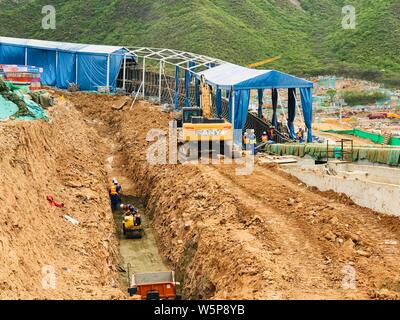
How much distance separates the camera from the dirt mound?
47.9 ft

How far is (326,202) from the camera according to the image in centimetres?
2020

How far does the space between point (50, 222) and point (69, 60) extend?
3198 cm

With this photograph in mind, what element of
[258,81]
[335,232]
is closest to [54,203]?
[335,232]

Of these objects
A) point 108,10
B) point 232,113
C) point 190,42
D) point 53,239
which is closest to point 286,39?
point 190,42

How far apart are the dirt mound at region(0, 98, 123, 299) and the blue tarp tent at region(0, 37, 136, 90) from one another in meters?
18.9

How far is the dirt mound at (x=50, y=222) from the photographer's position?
14586 millimetres

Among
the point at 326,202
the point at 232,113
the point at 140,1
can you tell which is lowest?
the point at 326,202

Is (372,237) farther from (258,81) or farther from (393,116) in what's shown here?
(393,116)

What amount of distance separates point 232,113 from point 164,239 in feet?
30.1

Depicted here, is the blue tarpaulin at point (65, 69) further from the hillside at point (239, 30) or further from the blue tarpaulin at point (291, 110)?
the hillside at point (239, 30)

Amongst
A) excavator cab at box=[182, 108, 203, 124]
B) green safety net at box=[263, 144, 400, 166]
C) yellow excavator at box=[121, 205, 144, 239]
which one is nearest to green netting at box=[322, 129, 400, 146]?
green safety net at box=[263, 144, 400, 166]

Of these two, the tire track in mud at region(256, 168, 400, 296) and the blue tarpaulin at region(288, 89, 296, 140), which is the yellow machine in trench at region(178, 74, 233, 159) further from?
the blue tarpaulin at region(288, 89, 296, 140)

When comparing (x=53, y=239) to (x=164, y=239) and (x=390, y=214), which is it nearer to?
(x=164, y=239)

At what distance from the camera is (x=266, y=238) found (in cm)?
1717
